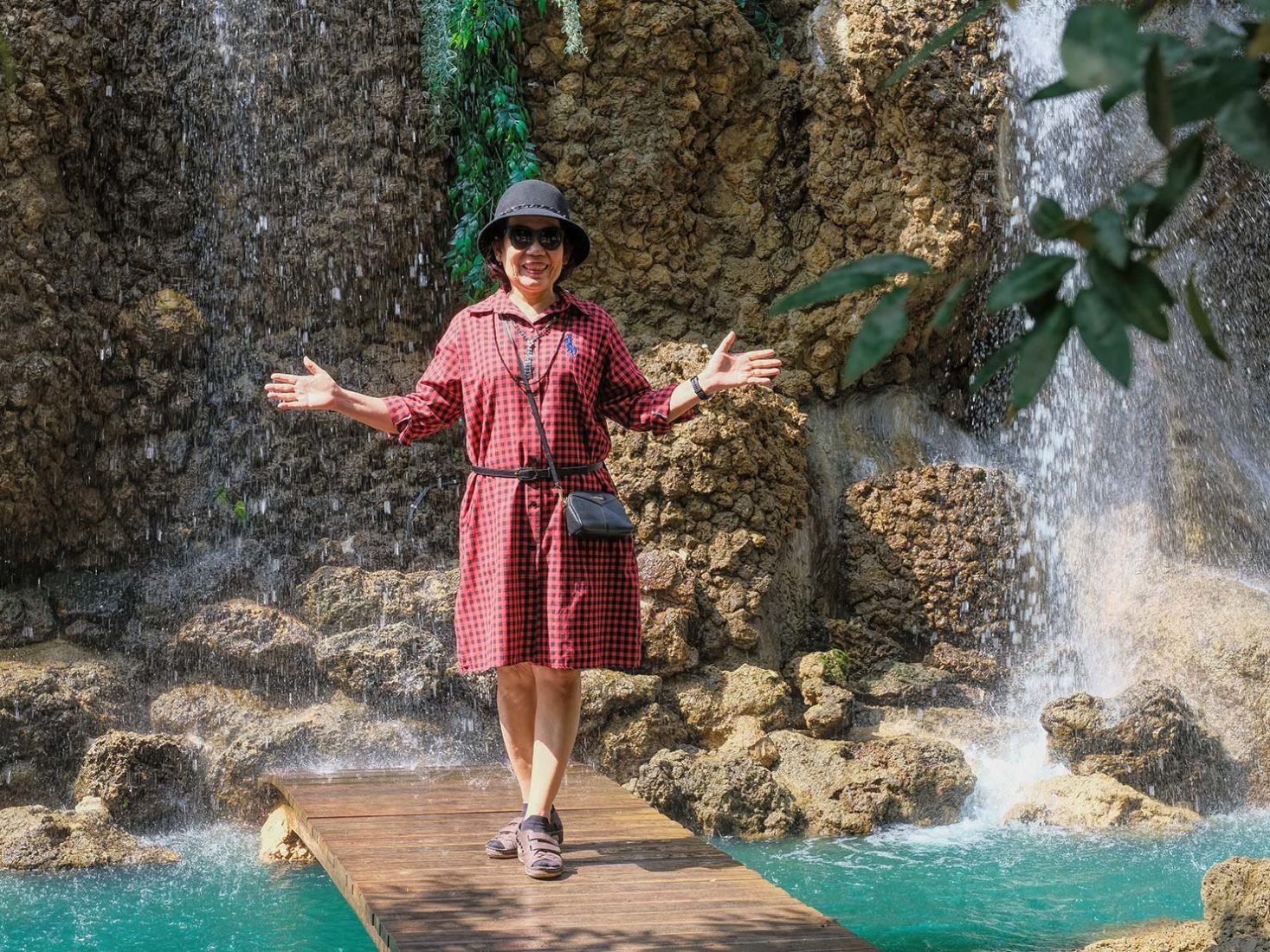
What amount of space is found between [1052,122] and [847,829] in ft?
18.1

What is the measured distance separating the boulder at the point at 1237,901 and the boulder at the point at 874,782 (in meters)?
2.51

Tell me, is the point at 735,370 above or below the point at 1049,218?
above

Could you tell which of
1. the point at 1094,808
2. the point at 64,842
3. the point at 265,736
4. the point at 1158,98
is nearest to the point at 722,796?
the point at 1094,808

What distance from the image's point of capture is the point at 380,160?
861 cm

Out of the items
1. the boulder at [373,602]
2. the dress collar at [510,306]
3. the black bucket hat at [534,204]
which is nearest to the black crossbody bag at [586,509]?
the dress collar at [510,306]

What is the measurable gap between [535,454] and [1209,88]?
3.07 metres

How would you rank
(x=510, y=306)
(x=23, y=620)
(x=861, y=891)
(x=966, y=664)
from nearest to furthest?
(x=510, y=306) < (x=861, y=891) < (x=23, y=620) < (x=966, y=664)

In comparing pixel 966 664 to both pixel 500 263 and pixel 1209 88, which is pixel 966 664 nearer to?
pixel 500 263

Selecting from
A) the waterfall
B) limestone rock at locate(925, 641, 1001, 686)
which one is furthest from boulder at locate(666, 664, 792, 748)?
the waterfall

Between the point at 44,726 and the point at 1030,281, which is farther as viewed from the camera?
the point at 44,726

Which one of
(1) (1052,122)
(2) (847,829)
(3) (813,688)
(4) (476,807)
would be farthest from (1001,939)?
(1) (1052,122)

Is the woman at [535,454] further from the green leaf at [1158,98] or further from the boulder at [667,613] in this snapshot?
the boulder at [667,613]

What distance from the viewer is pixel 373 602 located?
7.52m

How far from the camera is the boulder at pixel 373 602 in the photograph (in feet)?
24.5
